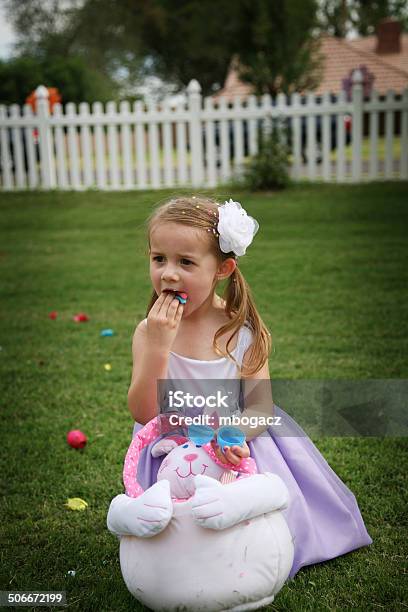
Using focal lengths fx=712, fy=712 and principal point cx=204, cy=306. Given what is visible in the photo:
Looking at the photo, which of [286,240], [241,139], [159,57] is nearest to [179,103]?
[241,139]

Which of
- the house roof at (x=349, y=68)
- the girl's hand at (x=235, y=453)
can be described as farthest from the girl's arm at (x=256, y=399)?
the house roof at (x=349, y=68)

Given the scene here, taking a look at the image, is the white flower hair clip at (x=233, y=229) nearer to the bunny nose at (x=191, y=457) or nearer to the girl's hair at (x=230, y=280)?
the girl's hair at (x=230, y=280)

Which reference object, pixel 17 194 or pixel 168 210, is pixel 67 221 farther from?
pixel 168 210

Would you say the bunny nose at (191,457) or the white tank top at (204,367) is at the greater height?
the white tank top at (204,367)

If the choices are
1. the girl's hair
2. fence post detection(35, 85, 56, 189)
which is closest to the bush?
fence post detection(35, 85, 56, 189)

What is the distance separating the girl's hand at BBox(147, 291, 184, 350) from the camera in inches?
79.6

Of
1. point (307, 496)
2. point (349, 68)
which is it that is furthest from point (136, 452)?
point (349, 68)

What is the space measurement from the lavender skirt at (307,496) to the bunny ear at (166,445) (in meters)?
0.04

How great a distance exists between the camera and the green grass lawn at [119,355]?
228cm

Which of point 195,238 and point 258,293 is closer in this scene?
point 195,238

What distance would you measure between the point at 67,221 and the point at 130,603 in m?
7.13

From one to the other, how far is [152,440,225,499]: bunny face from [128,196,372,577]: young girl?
6cm

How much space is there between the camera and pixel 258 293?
549 centimetres

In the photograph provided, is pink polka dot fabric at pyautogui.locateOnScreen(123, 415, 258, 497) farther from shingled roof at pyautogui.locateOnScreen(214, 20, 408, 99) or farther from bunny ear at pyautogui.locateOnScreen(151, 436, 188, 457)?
shingled roof at pyautogui.locateOnScreen(214, 20, 408, 99)
